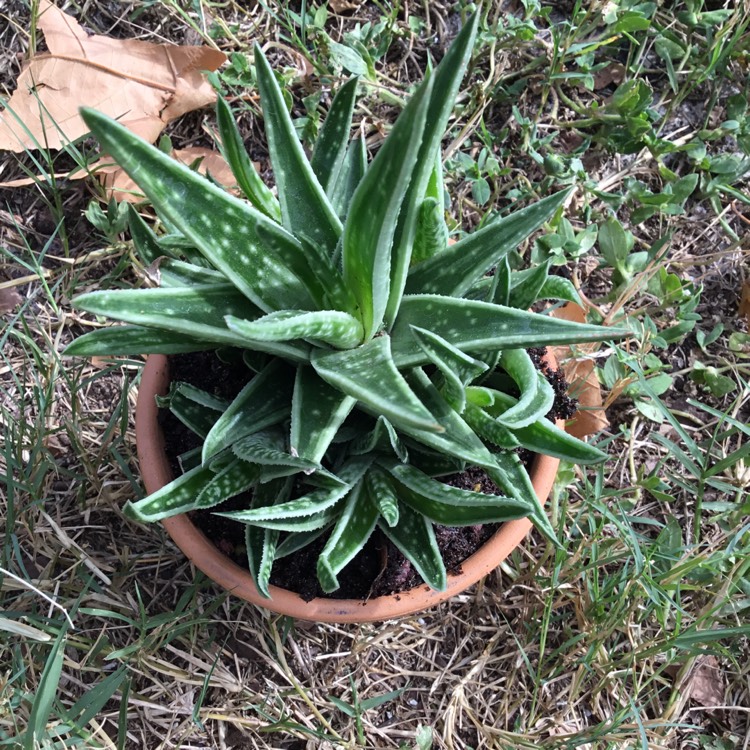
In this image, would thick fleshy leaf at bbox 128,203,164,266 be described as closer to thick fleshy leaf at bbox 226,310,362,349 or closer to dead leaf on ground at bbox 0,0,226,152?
thick fleshy leaf at bbox 226,310,362,349

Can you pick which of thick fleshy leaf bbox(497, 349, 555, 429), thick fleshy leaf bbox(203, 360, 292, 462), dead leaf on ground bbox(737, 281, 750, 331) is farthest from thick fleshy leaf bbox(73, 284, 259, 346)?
dead leaf on ground bbox(737, 281, 750, 331)

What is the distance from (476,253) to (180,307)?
1.17 feet

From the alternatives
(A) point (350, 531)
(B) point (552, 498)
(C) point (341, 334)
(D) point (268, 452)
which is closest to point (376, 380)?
(C) point (341, 334)

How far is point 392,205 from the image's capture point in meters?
0.72

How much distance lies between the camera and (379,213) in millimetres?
747

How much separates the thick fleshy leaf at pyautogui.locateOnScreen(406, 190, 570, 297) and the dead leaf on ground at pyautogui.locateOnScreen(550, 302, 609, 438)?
0.56m

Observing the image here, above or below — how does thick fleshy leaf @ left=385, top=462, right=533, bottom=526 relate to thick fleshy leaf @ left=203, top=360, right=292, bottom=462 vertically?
below

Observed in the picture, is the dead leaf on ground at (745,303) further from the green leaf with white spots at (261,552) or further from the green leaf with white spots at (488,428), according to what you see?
the green leaf with white spots at (261,552)

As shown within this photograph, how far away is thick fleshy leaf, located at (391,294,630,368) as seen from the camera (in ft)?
2.78

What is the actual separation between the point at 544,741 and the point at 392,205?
1105mm

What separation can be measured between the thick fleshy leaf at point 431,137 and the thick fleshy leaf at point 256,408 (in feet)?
0.58

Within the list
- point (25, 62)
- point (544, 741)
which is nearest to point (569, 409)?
point (544, 741)

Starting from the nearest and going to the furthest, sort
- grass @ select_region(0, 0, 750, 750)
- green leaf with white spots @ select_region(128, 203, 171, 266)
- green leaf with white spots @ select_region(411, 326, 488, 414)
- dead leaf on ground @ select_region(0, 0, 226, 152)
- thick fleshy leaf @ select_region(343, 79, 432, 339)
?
1. thick fleshy leaf @ select_region(343, 79, 432, 339)
2. green leaf with white spots @ select_region(411, 326, 488, 414)
3. green leaf with white spots @ select_region(128, 203, 171, 266)
4. grass @ select_region(0, 0, 750, 750)
5. dead leaf on ground @ select_region(0, 0, 226, 152)

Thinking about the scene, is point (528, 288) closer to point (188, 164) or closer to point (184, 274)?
point (184, 274)
